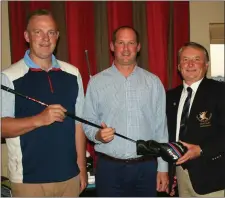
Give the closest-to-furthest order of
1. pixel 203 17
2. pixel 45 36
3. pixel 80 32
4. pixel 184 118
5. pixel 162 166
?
pixel 45 36 < pixel 184 118 < pixel 162 166 < pixel 80 32 < pixel 203 17

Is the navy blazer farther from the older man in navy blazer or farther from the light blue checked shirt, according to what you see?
the light blue checked shirt

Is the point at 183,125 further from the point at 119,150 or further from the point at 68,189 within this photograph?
the point at 68,189

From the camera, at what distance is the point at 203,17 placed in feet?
11.7

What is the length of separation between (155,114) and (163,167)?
0.45 metres

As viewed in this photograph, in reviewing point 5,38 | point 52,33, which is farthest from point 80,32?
point 52,33

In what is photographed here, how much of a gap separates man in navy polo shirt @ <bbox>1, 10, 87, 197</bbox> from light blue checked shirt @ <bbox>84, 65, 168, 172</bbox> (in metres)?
0.30

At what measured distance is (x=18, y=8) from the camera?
3.20m

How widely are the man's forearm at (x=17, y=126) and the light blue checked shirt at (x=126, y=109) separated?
53cm

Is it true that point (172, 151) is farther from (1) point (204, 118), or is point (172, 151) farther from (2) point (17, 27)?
(2) point (17, 27)

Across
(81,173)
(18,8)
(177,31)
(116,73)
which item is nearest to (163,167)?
(81,173)

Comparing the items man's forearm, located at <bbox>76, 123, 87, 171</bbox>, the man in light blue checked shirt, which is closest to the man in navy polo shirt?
man's forearm, located at <bbox>76, 123, 87, 171</bbox>

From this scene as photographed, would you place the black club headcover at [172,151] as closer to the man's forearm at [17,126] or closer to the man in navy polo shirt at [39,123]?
the man in navy polo shirt at [39,123]

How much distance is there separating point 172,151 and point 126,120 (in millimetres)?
445

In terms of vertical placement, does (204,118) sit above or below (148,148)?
above
